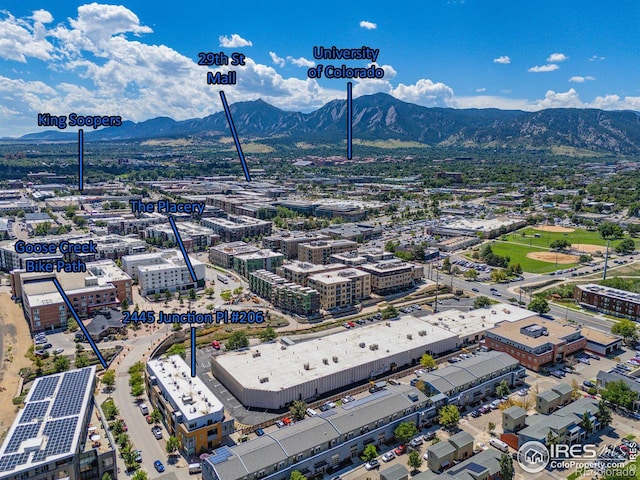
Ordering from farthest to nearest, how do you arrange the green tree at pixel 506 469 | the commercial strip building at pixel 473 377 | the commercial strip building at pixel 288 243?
1. the commercial strip building at pixel 288 243
2. the commercial strip building at pixel 473 377
3. the green tree at pixel 506 469

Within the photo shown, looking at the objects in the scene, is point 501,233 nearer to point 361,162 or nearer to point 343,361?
point 343,361

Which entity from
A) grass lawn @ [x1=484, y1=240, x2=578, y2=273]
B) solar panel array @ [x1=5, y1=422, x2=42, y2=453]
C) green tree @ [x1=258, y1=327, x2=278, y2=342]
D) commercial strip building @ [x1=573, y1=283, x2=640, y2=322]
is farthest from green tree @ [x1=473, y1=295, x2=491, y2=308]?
solar panel array @ [x1=5, y1=422, x2=42, y2=453]

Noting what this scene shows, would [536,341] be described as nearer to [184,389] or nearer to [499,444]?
[499,444]

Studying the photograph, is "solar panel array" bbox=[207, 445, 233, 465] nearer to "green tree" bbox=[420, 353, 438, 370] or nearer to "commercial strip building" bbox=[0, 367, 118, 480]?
"commercial strip building" bbox=[0, 367, 118, 480]

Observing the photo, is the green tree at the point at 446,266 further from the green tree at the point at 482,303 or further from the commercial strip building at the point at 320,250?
the green tree at the point at 482,303

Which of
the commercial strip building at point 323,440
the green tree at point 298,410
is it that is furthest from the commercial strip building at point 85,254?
the commercial strip building at point 323,440

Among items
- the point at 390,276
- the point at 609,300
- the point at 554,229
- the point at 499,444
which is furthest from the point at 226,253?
the point at 554,229
